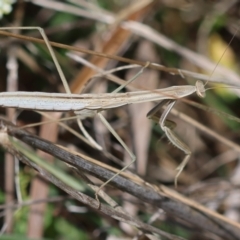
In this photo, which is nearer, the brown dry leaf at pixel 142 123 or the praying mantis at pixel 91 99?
the praying mantis at pixel 91 99

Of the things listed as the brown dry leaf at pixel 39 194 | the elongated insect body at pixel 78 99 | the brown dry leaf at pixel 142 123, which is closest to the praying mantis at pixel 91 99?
the elongated insect body at pixel 78 99

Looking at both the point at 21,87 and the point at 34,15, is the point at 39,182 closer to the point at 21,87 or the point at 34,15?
the point at 21,87

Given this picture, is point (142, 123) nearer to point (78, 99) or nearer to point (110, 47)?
point (110, 47)

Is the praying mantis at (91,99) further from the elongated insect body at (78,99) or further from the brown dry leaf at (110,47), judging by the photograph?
the brown dry leaf at (110,47)

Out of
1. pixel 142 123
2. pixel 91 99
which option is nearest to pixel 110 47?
pixel 142 123

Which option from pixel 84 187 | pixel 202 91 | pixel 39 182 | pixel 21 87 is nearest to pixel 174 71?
pixel 202 91

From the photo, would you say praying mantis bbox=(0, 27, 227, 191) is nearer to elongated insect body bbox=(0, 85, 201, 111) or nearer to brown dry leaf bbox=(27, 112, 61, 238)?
elongated insect body bbox=(0, 85, 201, 111)

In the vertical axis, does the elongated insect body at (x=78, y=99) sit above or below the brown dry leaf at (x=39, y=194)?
above

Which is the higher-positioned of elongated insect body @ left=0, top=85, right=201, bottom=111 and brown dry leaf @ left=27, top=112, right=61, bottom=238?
elongated insect body @ left=0, top=85, right=201, bottom=111

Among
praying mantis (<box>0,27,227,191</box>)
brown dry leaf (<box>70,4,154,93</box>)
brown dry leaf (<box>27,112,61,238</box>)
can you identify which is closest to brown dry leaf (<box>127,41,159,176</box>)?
brown dry leaf (<box>70,4,154,93</box>)
